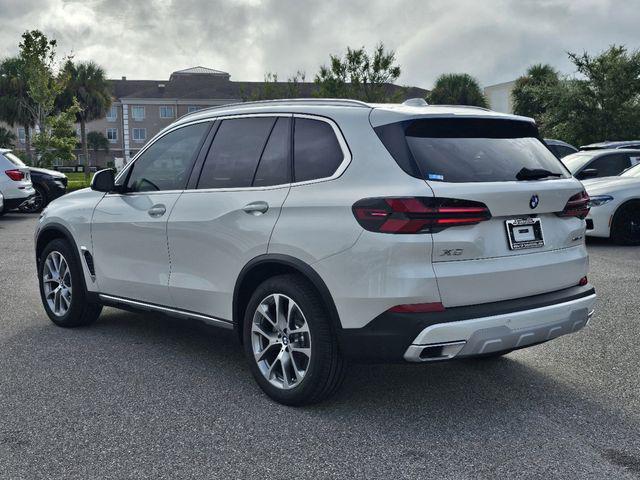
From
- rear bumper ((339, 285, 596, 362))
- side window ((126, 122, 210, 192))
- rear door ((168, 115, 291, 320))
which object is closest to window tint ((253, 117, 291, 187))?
rear door ((168, 115, 291, 320))

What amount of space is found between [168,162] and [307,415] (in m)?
2.27

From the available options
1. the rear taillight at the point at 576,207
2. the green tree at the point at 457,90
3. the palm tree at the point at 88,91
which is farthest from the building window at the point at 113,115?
the rear taillight at the point at 576,207

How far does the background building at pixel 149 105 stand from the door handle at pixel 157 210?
7077cm

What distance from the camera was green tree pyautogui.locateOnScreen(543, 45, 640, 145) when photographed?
100ft

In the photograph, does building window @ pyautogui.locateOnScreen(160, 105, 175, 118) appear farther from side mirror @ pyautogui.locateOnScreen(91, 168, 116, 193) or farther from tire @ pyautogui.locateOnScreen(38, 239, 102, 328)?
side mirror @ pyautogui.locateOnScreen(91, 168, 116, 193)

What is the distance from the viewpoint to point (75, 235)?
6.08 metres

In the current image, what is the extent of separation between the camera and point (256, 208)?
435cm

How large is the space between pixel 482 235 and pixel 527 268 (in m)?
0.39

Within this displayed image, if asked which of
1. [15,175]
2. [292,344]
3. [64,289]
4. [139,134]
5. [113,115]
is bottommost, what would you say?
[292,344]

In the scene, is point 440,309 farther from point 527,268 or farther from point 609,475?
point 609,475

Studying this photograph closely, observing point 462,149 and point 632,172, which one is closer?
point 462,149

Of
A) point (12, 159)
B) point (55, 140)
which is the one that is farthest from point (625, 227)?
point (55, 140)

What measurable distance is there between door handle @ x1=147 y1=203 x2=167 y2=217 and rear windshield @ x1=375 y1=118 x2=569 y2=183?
188 centimetres

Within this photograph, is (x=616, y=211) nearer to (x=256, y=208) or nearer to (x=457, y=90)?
(x=256, y=208)
